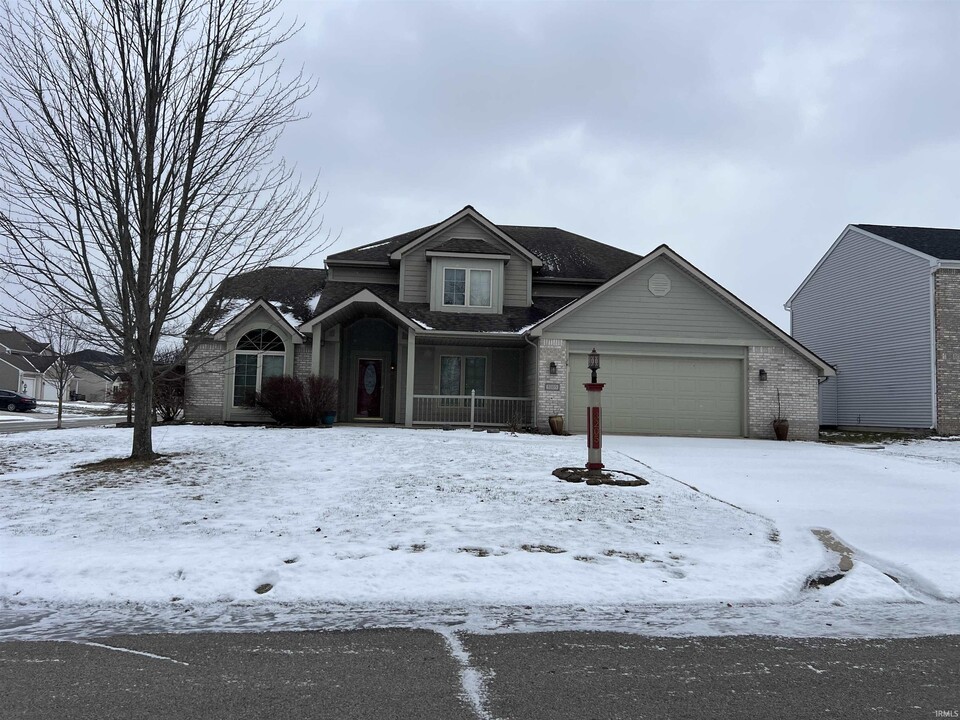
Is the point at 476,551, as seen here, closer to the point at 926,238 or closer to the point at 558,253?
the point at 558,253

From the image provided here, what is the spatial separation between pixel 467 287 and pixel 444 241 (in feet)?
5.70

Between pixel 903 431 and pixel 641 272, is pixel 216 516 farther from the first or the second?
pixel 903 431

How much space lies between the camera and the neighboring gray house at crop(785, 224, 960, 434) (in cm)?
2067

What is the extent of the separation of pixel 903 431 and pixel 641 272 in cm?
1049

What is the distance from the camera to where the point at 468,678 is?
11.9 ft

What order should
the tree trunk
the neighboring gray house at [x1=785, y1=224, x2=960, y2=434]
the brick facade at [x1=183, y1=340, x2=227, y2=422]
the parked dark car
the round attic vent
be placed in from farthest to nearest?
the parked dark car
the neighboring gray house at [x1=785, y1=224, x2=960, y2=434]
the brick facade at [x1=183, y1=340, x2=227, y2=422]
the round attic vent
the tree trunk

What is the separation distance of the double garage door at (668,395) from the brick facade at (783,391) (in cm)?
35

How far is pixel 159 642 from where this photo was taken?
4.19 m

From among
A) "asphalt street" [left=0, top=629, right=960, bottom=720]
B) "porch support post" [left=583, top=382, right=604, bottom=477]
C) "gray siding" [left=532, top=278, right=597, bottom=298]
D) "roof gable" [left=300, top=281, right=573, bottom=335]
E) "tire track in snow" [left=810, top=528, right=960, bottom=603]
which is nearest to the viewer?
"asphalt street" [left=0, top=629, right=960, bottom=720]

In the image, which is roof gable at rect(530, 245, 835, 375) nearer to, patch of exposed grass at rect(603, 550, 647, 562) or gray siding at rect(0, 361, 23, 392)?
patch of exposed grass at rect(603, 550, 647, 562)

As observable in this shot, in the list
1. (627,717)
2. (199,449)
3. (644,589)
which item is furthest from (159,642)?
(199,449)

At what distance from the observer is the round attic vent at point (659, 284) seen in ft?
60.4

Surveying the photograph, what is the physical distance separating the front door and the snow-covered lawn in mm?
8740

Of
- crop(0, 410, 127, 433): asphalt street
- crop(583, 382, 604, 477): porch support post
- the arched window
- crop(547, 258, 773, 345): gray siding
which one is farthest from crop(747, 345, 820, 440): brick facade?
crop(0, 410, 127, 433): asphalt street
